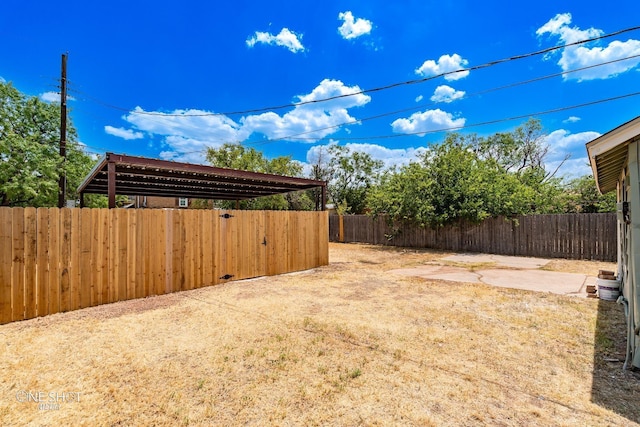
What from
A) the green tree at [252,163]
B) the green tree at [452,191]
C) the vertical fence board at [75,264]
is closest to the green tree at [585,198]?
the green tree at [452,191]

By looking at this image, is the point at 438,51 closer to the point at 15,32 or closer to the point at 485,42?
the point at 485,42

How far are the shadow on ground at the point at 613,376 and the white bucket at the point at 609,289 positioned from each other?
118 centimetres

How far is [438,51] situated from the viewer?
32.9ft

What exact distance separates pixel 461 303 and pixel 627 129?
3.08 metres

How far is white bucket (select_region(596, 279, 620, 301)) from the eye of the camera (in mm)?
4797

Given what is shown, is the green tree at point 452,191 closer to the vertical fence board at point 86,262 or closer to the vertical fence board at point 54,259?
the vertical fence board at point 86,262

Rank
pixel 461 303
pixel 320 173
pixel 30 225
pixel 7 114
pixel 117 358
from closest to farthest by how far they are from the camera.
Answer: pixel 117 358
pixel 30 225
pixel 461 303
pixel 7 114
pixel 320 173

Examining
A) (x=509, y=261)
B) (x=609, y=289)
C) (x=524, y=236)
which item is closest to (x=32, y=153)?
(x=609, y=289)

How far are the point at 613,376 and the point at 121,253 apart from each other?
636cm

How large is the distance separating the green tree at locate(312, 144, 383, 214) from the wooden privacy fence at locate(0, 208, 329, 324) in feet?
51.3

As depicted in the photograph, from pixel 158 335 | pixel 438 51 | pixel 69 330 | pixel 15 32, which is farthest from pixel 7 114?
pixel 438 51

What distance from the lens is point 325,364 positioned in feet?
9.23

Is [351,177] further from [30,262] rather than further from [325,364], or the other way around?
[325,364]

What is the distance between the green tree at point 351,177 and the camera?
22812 millimetres
